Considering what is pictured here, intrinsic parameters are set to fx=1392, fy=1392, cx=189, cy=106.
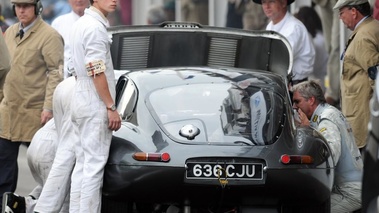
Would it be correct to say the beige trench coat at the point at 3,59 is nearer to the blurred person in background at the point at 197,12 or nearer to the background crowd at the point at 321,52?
the background crowd at the point at 321,52

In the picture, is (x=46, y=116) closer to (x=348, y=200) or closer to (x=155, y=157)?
(x=155, y=157)

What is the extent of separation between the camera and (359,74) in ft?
41.3

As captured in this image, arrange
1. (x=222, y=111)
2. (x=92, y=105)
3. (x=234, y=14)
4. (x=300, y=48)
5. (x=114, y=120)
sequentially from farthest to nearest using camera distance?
(x=234, y=14) < (x=300, y=48) < (x=222, y=111) < (x=92, y=105) < (x=114, y=120)

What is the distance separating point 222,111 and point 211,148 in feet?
1.78

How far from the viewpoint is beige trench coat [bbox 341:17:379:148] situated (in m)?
12.5

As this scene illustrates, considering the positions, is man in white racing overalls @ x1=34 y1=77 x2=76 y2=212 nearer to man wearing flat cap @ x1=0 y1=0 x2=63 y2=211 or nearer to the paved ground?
man wearing flat cap @ x1=0 y1=0 x2=63 y2=211

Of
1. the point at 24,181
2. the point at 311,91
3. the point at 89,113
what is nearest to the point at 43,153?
the point at 89,113

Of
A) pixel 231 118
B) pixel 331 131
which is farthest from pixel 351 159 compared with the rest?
pixel 231 118

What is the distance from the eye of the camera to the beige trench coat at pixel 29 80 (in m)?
12.8

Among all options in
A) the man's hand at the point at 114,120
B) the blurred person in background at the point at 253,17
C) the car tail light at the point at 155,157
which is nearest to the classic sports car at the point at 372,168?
the car tail light at the point at 155,157

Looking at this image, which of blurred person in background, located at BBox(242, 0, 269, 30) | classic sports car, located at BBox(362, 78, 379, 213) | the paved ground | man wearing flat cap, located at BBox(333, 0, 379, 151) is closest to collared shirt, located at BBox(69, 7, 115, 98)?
man wearing flat cap, located at BBox(333, 0, 379, 151)

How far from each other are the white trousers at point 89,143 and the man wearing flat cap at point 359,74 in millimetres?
3211

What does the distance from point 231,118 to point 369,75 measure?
2.45 metres

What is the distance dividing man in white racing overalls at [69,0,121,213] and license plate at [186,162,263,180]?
2.28ft
